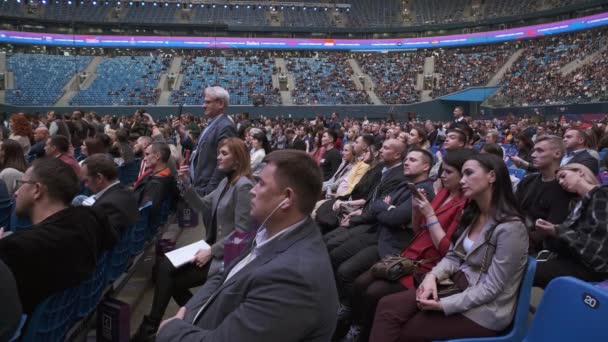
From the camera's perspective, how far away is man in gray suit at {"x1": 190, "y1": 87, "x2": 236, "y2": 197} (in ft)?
15.8

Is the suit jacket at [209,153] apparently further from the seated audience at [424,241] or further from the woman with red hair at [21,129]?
the woman with red hair at [21,129]

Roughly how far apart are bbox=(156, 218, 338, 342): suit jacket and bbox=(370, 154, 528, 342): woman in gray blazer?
1.18 m

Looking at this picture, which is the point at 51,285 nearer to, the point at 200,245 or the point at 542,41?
the point at 200,245

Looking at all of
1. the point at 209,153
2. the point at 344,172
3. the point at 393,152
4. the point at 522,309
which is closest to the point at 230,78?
the point at 344,172

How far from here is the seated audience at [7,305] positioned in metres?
1.85

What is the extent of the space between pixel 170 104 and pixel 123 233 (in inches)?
1412

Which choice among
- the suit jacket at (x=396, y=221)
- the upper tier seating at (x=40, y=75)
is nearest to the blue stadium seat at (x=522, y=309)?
the suit jacket at (x=396, y=221)

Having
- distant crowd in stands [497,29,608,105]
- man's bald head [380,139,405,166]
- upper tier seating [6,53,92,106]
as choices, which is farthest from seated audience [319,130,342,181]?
upper tier seating [6,53,92,106]

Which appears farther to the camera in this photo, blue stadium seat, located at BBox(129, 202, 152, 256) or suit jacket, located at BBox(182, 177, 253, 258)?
blue stadium seat, located at BBox(129, 202, 152, 256)

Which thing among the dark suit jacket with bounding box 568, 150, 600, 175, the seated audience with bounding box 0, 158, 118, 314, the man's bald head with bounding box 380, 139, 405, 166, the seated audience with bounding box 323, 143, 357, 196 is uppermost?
Answer: the seated audience with bounding box 0, 158, 118, 314

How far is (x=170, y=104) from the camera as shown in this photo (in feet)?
125

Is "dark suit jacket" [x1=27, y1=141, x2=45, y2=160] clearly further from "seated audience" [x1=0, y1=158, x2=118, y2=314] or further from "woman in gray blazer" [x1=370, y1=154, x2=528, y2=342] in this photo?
"woman in gray blazer" [x1=370, y1=154, x2=528, y2=342]

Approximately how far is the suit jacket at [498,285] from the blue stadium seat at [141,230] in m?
2.79

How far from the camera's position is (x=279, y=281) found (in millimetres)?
1563
